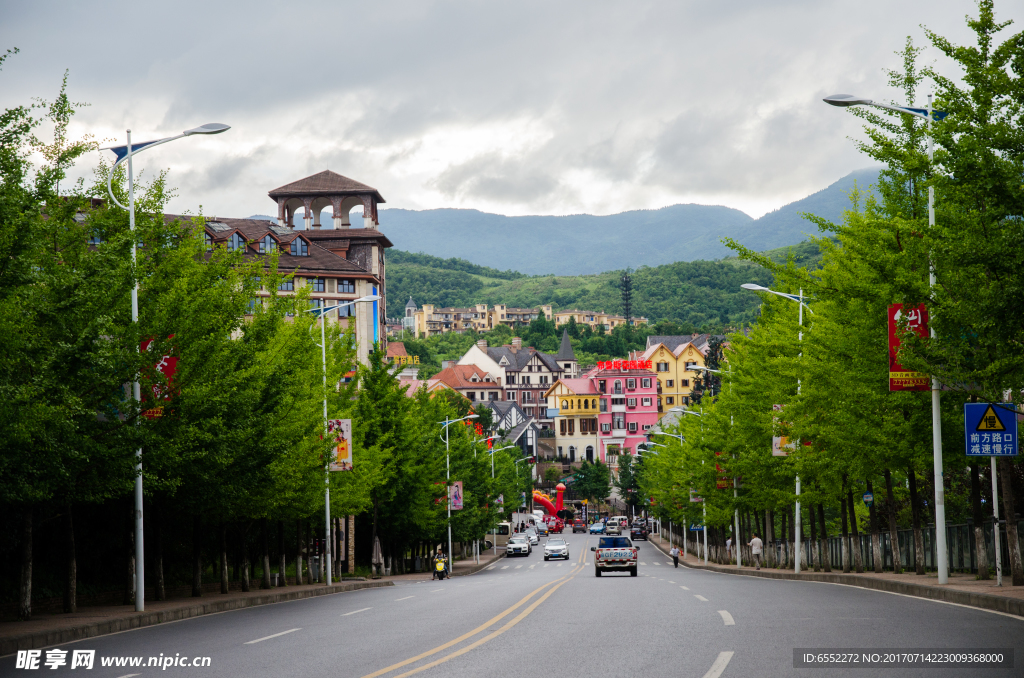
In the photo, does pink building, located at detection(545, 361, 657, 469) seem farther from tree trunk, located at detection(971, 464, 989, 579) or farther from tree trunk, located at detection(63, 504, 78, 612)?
tree trunk, located at detection(63, 504, 78, 612)

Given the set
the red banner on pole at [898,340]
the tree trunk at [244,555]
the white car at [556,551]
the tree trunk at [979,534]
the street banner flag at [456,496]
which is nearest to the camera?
the red banner on pole at [898,340]

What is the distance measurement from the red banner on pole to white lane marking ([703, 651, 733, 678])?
1143 cm

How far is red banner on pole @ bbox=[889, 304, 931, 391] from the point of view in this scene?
21562mm

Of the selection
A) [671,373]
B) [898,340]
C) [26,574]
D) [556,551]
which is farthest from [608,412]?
[26,574]

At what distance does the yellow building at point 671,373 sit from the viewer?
170125 mm

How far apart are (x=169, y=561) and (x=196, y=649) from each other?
19.3 m

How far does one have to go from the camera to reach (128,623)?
66.4 ft

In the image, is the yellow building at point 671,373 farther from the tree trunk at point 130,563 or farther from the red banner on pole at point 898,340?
the red banner on pole at point 898,340

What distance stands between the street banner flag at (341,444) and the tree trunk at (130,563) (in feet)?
31.6

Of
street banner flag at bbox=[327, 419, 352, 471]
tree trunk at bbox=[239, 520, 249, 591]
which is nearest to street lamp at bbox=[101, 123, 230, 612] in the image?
tree trunk at bbox=[239, 520, 249, 591]

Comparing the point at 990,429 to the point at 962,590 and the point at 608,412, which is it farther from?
the point at 608,412

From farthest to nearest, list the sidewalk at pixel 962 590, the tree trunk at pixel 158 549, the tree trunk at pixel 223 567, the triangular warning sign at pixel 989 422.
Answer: the tree trunk at pixel 223 567, the tree trunk at pixel 158 549, the triangular warning sign at pixel 989 422, the sidewalk at pixel 962 590

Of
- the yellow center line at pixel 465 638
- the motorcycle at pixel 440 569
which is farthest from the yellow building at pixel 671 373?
the yellow center line at pixel 465 638

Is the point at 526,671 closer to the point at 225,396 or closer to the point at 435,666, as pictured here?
the point at 435,666
